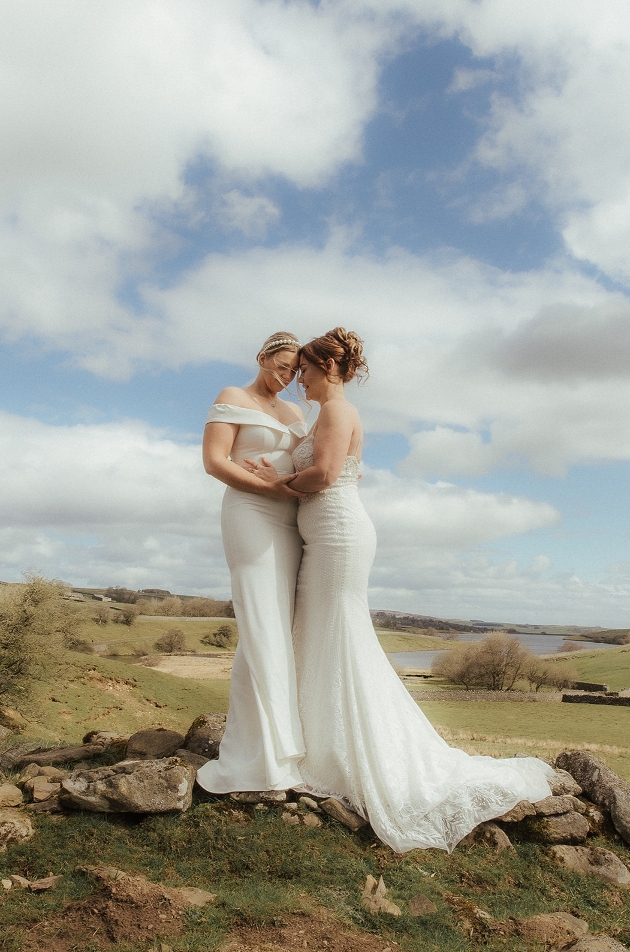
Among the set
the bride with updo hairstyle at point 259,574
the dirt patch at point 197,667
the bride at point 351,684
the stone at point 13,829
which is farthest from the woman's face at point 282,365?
the dirt patch at point 197,667

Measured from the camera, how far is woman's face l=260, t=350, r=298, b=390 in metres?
7.07

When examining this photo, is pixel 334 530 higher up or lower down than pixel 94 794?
higher up

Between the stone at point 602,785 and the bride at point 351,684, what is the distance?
100 cm

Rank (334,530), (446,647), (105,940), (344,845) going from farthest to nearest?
(446,647)
(334,530)
(344,845)
(105,940)

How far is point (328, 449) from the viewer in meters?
6.43

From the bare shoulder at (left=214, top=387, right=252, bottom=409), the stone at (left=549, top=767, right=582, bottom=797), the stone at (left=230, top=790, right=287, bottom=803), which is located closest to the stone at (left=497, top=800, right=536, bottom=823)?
the stone at (left=549, top=767, right=582, bottom=797)

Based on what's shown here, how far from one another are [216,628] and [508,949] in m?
51.5

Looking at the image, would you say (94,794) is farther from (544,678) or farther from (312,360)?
(544,678)

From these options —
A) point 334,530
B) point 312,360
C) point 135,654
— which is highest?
point 312,360

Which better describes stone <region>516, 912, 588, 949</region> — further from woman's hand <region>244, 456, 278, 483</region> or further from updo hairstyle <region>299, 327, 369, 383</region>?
updo hairstyle <region>299, 327, 369, 383</region>

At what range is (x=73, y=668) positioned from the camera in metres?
28.5

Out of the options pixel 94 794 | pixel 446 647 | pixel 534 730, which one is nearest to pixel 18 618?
pixel 534 730

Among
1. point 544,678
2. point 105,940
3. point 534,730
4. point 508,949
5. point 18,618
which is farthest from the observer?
point 544,678

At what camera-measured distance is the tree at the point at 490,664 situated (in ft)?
149
